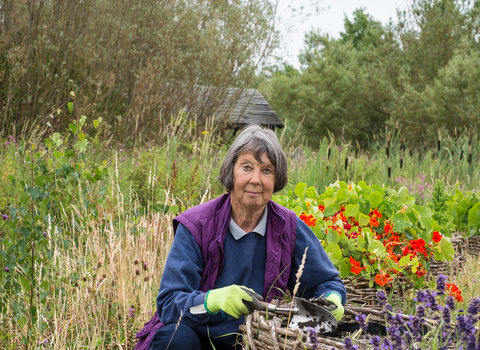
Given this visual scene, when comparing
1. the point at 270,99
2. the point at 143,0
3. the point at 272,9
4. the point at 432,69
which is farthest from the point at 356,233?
the point at 270,99

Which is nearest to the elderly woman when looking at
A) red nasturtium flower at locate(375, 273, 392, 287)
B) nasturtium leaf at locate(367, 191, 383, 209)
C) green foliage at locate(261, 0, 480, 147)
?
red nasturtium flower at locate(375, 273, 392, 287)

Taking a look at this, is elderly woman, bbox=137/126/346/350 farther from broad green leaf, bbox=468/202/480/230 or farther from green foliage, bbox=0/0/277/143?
green foliage, bbox=0/0/277/143

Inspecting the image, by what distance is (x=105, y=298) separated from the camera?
265 cm

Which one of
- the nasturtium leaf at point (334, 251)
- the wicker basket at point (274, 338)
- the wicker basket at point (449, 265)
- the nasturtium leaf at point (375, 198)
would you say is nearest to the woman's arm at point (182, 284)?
the wicker basket at point (274, 338)

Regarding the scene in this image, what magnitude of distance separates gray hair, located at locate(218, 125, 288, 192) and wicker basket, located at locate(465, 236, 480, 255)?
2658 millimetres

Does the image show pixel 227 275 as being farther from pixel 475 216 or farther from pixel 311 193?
pixel 475 216

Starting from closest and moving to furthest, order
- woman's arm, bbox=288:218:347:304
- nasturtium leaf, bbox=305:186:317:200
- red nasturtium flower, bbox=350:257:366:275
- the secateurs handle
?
1. the secateurs handle
2. woman's arm, bbox=288:218:347:304
3. red nasturtium flower, bbox=350:257:366:275
4. nasturtium leaf, bbox=305:186:317:200

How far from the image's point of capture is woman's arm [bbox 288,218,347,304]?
1998mm

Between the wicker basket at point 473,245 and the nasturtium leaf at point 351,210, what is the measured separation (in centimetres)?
153

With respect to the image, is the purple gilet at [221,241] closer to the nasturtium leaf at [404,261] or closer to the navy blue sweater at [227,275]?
the navy blue sweater at [227,275]

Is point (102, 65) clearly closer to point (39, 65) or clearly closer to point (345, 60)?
point (39, 65)

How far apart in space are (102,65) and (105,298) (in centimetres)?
469

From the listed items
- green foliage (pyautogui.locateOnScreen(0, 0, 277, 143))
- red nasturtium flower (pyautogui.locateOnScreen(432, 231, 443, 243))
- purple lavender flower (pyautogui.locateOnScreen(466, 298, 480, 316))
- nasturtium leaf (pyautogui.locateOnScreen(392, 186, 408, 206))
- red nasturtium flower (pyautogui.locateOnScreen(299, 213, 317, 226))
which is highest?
green foliage (pyautogui.locateOnScreen(0, 0, 277, 143))

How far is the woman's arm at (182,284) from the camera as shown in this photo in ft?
5.54
